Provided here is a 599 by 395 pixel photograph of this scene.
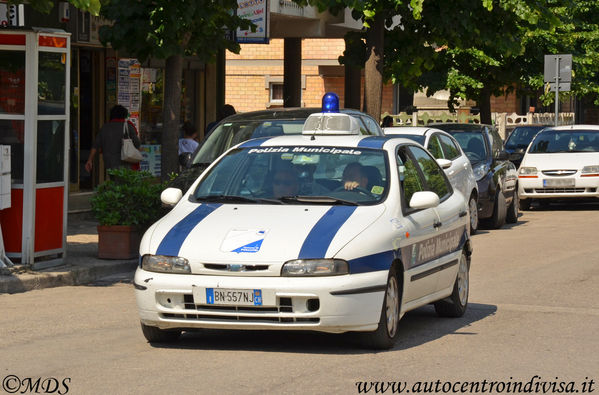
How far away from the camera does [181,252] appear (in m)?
8.40

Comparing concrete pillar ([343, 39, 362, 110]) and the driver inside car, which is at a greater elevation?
concrete pillar ([343, 39, 362, 110])

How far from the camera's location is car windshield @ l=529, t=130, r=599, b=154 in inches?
960

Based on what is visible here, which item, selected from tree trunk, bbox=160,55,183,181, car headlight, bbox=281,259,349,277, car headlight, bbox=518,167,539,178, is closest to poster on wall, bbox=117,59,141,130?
tree trunk, bbox=160,55,183,181

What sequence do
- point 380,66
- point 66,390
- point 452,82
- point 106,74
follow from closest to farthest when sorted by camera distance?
1. point 66,390
2. point 106,74
3. point 380,66
4. point 452,82

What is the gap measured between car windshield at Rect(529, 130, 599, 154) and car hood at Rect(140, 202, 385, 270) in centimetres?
1607

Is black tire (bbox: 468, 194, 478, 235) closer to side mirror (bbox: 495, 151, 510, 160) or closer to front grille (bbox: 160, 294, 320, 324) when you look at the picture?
side mirror (bbox: 495, 151, 510, 160)

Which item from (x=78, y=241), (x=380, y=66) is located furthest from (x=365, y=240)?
(x=380, y=66)

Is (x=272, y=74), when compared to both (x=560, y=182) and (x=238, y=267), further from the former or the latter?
(x=238, y=267)

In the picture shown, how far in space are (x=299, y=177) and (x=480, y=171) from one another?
11.0 metres

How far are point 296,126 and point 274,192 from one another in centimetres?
537

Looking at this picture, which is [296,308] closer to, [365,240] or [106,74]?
[365,240]

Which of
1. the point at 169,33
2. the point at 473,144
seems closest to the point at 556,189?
the point at 473,144

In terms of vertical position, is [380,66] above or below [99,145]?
above

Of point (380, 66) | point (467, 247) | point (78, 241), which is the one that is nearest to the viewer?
point (467, 247)
